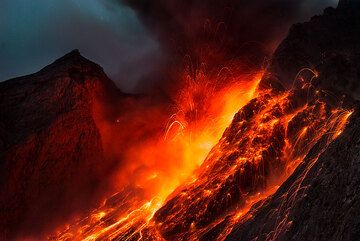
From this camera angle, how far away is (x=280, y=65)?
32312mm

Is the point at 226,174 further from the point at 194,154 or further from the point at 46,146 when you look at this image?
the point at 46,146

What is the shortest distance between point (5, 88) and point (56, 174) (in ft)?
33.4

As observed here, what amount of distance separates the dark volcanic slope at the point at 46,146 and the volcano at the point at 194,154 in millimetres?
98

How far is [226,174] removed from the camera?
2473 centimetres

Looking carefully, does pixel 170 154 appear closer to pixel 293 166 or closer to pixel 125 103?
pixel 125 103

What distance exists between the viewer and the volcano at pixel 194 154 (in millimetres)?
16422

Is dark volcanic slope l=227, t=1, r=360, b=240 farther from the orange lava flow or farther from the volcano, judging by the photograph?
the orange lava flow

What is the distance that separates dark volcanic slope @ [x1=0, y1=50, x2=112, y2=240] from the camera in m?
34.9

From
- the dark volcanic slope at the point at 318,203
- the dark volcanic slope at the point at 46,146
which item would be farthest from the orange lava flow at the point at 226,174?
the dark volcanic slope at the point at 46,146

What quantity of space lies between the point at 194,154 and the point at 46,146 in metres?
13.4

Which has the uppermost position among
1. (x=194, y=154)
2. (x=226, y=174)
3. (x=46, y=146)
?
(x=46, y=146)

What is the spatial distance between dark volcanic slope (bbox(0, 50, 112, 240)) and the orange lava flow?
424 centimetres

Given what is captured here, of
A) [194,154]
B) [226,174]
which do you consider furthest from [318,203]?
[194,154]

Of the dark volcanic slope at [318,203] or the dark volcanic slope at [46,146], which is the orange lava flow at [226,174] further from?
the dark volcanic slope at [46,146]
